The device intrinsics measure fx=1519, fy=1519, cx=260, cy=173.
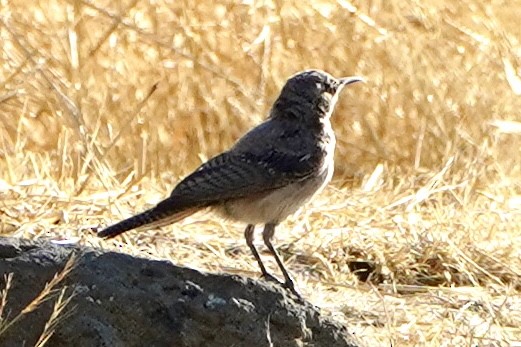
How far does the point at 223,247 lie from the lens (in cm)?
832

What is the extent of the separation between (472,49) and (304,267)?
390 centimetres

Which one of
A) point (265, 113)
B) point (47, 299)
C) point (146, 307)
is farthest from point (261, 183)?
point (265, 113)

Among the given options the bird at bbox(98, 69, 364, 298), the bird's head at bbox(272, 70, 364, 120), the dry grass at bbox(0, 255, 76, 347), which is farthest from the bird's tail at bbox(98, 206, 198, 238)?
the dry grass at bbox(0, 255, 76, 347)

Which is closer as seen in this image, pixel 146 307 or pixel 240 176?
pixel 146 307

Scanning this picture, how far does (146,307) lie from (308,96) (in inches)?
106

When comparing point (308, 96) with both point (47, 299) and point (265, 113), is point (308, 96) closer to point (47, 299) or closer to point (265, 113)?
point (47, 299)

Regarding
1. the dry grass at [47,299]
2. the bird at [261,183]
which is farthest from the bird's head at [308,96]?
the dry grass at [47,299]

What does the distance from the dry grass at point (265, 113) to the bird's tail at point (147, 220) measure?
99cm

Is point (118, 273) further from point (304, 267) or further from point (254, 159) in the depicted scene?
point (304, 267)

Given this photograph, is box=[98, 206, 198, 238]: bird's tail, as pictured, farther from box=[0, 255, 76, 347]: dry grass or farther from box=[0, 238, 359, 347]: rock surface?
box=[0, 255, 76, 347]: dry grass

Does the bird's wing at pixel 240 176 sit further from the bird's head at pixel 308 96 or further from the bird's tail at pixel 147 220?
the bird's head at pixel 308 96

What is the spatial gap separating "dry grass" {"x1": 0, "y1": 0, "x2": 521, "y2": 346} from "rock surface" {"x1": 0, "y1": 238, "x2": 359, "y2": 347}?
8.28ft

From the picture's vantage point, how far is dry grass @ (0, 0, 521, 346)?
330 inches

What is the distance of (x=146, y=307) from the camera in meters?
5.21
